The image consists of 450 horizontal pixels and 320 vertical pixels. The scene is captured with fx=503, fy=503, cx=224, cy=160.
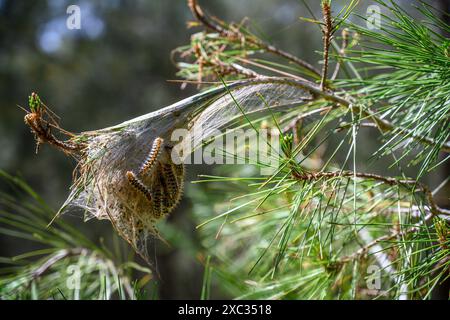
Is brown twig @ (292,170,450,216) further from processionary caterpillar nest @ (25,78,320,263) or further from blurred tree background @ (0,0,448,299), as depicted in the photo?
blurred tree background @ (0,0,448,299)

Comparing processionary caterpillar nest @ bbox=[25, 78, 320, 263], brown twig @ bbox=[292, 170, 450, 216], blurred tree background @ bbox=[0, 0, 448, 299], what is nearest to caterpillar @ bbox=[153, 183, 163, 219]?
processionary caterpillar nest @ bbox=[25, 78, 320, 263]

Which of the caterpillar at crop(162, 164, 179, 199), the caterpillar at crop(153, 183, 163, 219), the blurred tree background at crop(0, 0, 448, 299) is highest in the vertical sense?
the blurred tree background at crop(0, 0, 448, 299)

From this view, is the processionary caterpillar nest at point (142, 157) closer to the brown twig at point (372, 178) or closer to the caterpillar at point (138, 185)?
the caterpillar at point (138, 185)

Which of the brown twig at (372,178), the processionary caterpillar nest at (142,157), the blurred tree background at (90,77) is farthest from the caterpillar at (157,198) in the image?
the blurred tree background at (90,77)

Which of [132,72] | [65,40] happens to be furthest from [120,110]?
[65,40]

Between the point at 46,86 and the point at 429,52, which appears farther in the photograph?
the point at 46,86

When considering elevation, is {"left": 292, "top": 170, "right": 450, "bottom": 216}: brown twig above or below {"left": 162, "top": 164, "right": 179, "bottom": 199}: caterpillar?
below
